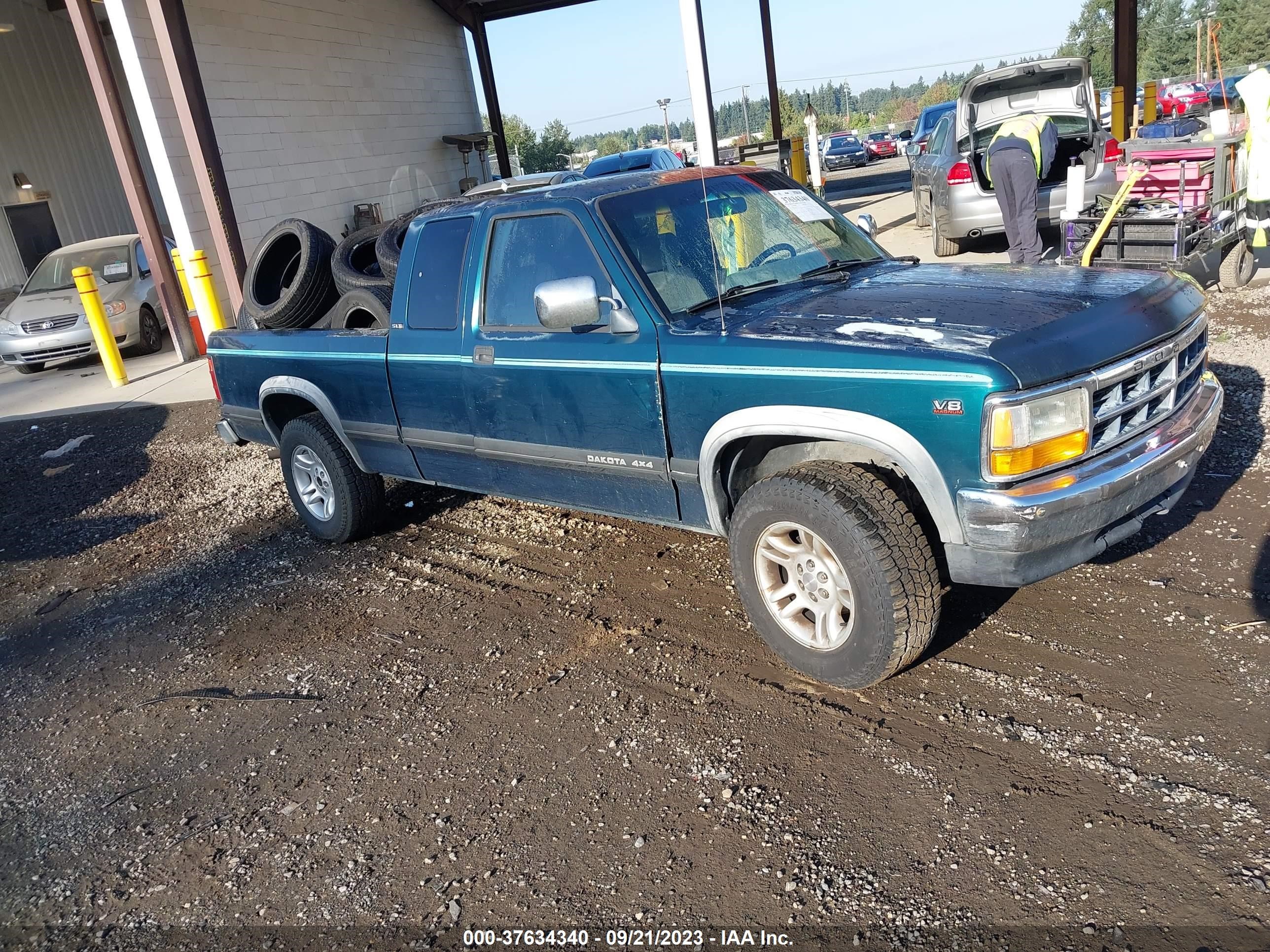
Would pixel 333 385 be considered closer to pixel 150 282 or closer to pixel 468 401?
pixel 468 401

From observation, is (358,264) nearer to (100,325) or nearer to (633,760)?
(633,760)

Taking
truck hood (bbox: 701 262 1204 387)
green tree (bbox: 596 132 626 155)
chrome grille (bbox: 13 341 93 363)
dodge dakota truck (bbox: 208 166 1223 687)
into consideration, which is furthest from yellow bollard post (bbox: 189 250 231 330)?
green tree (bbox: 596 132 626 155)

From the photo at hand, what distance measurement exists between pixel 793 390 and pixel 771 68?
710 inches

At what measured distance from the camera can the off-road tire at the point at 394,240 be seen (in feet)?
16.6

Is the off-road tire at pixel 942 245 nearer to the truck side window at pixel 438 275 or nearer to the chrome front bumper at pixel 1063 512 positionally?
the truck side window at pixel 438 275

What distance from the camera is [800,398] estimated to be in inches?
130

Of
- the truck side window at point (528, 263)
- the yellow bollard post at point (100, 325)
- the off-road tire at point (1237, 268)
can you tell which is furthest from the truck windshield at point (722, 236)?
the yellow bollard post at point (100, 325)

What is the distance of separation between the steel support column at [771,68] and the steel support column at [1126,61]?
246 inches

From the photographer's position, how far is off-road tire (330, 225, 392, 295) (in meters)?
5.32

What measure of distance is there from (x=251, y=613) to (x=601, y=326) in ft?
8.16

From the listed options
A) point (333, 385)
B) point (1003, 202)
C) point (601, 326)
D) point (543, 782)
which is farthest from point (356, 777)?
point (1003, 202)

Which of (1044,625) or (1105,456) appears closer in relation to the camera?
(1105,456)

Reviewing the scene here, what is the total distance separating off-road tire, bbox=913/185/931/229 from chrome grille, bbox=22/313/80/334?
448 inches

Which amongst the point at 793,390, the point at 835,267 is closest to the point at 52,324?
the point at 835,267
